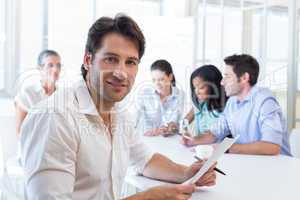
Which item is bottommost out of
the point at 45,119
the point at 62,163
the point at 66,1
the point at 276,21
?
the point at 62,163

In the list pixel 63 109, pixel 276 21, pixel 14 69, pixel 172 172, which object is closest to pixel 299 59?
pixel 276 21

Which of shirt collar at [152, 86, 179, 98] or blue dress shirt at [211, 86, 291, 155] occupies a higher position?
shirt collar at [152, 86, 179, 98]

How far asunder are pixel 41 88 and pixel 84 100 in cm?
207

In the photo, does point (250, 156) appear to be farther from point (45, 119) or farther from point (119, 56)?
point (45, 119)

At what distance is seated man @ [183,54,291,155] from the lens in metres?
2.14

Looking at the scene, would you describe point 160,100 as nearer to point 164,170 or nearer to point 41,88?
point 41,88

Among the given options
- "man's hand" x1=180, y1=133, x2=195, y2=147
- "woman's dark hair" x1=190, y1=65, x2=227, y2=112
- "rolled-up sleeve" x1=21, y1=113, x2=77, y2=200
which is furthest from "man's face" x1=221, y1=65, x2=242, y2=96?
"rolled-up sleeve" x1=21, y1=113, x2=77, y2=200

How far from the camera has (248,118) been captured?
2.41 meters

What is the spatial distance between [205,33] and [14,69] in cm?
229

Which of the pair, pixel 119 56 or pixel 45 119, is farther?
pixel 119 56

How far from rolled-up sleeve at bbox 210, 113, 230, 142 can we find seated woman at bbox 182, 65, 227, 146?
0.59 feet

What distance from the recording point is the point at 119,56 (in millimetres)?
1245

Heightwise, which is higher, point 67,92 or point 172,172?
point 67,92

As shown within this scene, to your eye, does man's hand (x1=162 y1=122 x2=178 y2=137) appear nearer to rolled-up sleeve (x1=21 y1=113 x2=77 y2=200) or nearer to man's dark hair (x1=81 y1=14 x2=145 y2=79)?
man's dark hair (x1=81 y1=14 x2=145 y2=79)
